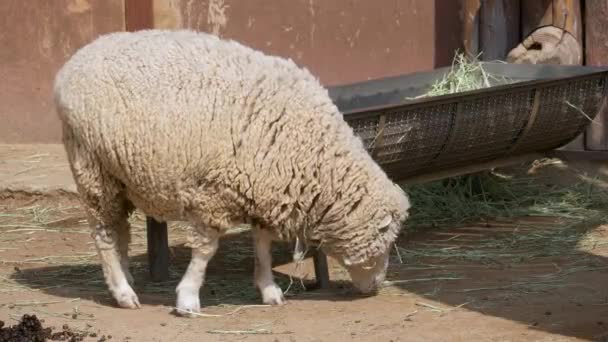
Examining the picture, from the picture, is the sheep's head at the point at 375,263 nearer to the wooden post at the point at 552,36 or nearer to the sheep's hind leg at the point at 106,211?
the sheep's hind leg at the point at 106,211

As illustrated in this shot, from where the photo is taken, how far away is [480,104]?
7.76m

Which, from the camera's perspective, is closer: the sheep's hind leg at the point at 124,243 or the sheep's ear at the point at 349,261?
the sheep's ear at the point at 349,261

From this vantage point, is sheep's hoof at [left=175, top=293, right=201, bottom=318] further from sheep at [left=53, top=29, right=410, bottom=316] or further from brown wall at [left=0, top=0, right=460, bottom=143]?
brown wall at [left=0, top=0, right=460, bottom=143]

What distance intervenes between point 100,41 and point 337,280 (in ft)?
6.68

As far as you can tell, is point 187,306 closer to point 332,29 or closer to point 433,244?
point 433,244

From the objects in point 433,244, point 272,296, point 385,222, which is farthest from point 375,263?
point 433,244

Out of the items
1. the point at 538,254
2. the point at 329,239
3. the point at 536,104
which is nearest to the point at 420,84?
the point at 536,104

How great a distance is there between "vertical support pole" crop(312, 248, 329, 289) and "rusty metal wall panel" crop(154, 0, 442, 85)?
3.21 meters

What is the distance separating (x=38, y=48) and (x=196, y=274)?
4.45 metres

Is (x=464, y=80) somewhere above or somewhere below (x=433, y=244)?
above

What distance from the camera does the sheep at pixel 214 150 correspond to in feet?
20.8

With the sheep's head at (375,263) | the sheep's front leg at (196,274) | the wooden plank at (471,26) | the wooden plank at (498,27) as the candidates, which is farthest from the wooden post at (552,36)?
the sheep's front leg at (196,274)

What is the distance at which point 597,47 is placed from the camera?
382 inches

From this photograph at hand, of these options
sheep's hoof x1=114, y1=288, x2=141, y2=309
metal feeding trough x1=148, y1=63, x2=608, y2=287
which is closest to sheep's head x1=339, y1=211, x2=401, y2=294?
metal feeding trough x1=148, y1=63, x2=608, y2=287
